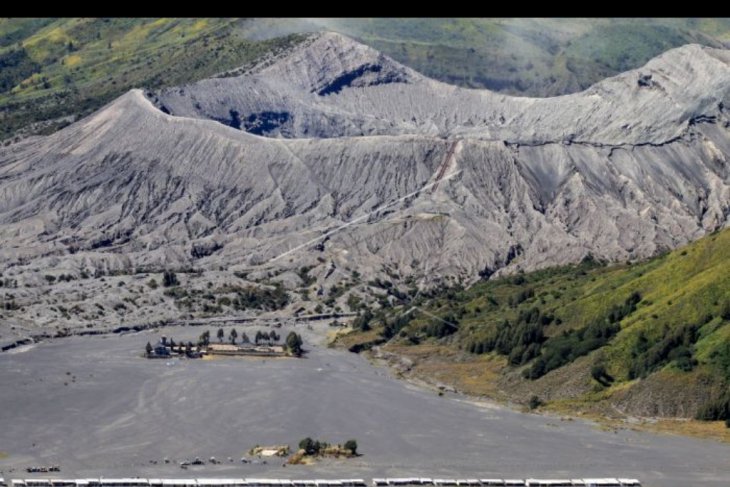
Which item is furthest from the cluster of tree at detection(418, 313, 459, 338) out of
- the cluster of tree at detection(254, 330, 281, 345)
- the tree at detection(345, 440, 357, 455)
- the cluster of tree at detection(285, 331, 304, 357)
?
the tree at detection(345, 440, 357, 455)

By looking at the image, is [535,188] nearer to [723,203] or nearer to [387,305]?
[723,203]

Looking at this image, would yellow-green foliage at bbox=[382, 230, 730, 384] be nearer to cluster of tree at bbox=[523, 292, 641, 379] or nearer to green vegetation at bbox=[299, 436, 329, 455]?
cluster of tree at bbox=[523, 292, 641, 379]

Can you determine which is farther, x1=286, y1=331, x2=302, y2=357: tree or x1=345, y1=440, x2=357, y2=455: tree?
x1=286, y1=331, x2=302, y2=357: tree

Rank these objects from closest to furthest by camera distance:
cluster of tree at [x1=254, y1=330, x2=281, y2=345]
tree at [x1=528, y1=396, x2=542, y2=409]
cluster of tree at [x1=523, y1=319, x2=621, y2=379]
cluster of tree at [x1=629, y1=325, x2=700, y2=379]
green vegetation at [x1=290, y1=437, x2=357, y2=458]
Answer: green vegetation at [x1=290, y1=437, x2=357, y2=458], cluster of tree at [x1=629, y1=325, x2=700, y2=379], tree at [x1=528, y1=396, x2=542, y2=409], cluster of tree at [x1=523, y1=319, x2=621, y2=379], cluster of tree at [x1=254, y1=330, x2=281, y2=345]

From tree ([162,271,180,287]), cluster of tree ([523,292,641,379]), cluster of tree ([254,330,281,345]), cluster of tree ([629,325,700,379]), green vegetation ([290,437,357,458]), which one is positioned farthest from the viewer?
tree ([162,271,180,287])
